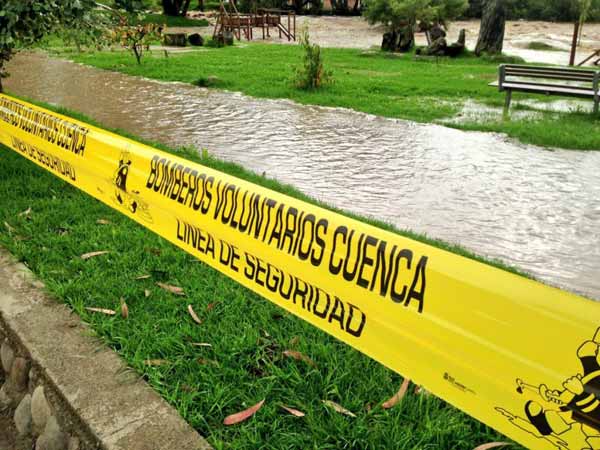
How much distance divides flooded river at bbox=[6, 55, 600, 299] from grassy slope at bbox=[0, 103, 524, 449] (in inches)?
77.6

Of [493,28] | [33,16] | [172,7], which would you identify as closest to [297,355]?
[33,16]

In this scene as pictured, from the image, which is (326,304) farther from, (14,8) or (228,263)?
(14,8)

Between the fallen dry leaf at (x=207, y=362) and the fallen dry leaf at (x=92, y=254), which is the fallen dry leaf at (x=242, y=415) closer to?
the fallen dry leaf at (x=207, y=362)

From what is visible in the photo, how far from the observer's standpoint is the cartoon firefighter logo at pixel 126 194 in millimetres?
3443

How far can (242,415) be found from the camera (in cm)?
242

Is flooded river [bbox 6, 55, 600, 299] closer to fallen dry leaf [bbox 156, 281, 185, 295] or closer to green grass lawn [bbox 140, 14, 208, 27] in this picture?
fallen dry leaf [bbox 156, 281, 185, 295]

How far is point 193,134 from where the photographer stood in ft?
26.2

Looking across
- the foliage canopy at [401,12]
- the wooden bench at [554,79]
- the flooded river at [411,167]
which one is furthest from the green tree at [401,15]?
the flooded river at [411,167]

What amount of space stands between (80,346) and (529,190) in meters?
4.51

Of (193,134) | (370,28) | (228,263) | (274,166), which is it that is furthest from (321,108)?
(370,28)

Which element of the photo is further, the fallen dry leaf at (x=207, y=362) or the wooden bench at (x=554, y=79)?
the wooden bench at (x=554, y=79)

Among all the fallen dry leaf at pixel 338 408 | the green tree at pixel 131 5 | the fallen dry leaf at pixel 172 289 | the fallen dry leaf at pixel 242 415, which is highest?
the green tree at pixel 131 5

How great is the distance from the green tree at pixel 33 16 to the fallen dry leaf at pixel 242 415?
11.5ft

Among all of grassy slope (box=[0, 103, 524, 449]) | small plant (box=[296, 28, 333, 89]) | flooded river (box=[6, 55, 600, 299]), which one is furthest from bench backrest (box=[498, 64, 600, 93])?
grassy slope (box=[0, 103, 524, 449])
